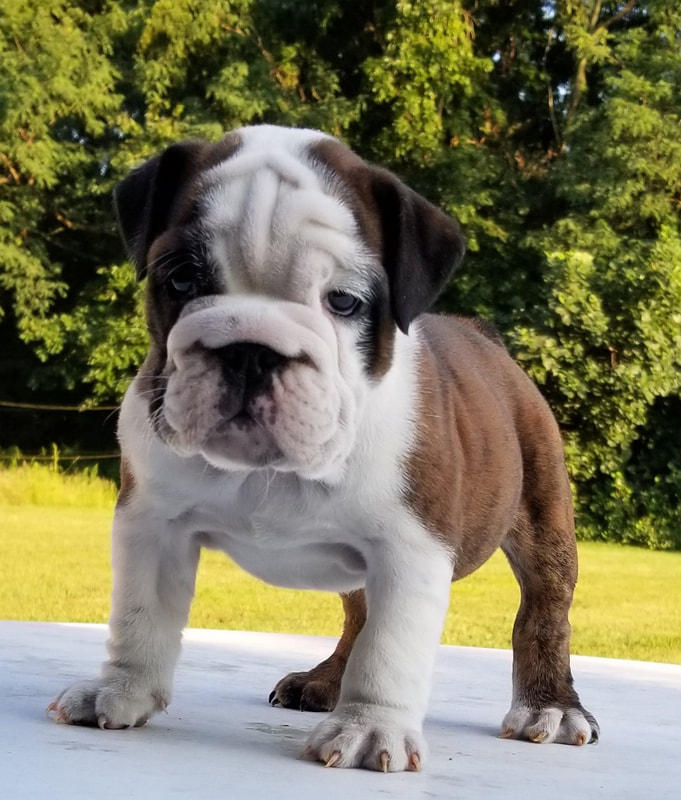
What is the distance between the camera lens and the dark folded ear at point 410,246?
2.12 metres

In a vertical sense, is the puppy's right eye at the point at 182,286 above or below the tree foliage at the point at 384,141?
above

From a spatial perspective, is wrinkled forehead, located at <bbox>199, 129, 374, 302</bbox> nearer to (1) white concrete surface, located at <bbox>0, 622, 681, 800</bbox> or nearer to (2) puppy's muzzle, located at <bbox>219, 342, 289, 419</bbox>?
(2) puppy's muzzle, located at <bbox>219, 342, 289, 419</bbox>

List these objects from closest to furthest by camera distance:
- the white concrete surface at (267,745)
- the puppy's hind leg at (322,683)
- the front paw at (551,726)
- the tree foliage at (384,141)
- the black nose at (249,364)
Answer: the white concrete surface at (267,745)
the black nose at (249,364)
the front paw at (551,726)
the puppy's hind leg at (322,683)
the tree foliage at (384,141)

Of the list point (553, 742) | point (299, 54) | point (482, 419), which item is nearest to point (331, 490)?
point (482, 419)

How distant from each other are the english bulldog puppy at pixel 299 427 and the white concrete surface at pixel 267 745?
0.40ft

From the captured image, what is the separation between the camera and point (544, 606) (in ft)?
8.89

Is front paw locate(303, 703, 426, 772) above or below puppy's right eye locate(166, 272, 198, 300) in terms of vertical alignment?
below

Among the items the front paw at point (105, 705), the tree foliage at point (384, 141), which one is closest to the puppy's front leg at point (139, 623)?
the front paw at point (105, 705)

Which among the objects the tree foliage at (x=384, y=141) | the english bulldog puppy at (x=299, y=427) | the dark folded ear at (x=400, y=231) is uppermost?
the dark folded ear at (x=400, y=231)

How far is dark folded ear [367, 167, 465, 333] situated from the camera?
212 cm

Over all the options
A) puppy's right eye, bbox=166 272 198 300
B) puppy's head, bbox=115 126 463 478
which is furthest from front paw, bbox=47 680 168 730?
puppy's right eye, bbox=166 272 198 300

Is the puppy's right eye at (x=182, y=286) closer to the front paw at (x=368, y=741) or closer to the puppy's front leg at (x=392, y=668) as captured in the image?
the puppy's front leg at (x=392, y=668)

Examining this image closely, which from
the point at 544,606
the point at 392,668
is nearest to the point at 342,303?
the point at 392,668

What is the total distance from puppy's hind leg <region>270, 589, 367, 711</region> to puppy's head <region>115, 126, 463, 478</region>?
0.93m
